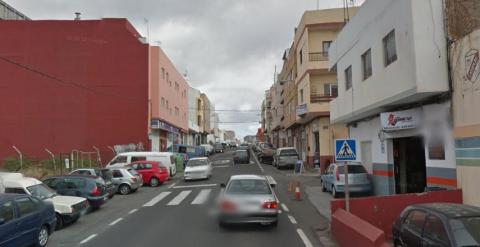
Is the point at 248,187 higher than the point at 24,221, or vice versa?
the point at 248,187

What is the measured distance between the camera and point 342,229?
10.9m

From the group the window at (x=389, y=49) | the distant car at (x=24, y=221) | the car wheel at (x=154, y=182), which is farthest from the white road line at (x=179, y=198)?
the window at (x=389, y=49)

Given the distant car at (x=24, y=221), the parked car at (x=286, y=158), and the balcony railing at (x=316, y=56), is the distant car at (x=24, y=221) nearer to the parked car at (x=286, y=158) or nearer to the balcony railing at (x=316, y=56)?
the balcony railing at (x=316, y=56)

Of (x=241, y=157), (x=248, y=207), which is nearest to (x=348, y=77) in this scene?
(x=248, y=207)

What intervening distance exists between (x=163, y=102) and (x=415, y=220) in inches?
1657

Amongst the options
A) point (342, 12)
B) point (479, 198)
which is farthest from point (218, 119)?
point (479, 198)

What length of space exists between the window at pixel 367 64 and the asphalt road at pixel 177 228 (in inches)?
223

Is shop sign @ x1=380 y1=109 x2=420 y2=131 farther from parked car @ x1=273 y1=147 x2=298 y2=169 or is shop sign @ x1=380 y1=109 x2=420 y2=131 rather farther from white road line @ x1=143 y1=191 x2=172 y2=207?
parked car @ x1=273 y1=147 x2=298 y2=169

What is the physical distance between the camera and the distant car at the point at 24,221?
10.4 meters

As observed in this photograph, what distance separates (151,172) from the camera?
29.1 meters

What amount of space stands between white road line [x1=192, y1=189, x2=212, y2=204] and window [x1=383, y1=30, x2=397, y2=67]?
370 inches

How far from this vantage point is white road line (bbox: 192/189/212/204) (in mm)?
20531

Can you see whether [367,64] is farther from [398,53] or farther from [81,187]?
[81,187]

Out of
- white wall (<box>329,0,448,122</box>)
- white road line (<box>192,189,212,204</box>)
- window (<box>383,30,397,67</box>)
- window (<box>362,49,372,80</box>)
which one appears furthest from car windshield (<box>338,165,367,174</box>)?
white road line (<box>192,189,212,204</box>)
